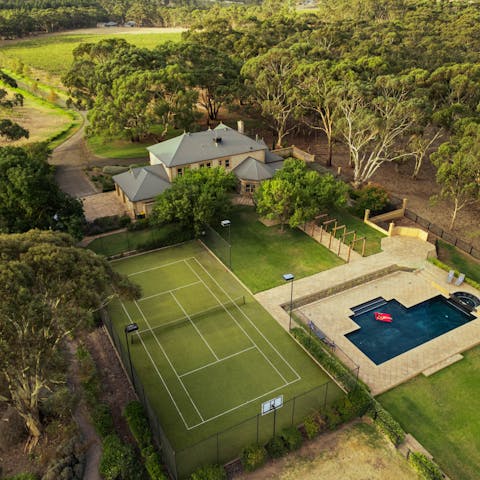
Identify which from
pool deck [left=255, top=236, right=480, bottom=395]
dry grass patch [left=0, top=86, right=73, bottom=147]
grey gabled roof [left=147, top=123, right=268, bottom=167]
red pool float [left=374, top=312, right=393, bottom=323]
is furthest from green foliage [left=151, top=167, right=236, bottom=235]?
dry grass patch [left=0, top=86, right=73, bottom=147]

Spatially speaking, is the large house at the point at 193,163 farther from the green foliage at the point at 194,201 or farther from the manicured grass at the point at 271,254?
the manicured grass at the point at 271,254

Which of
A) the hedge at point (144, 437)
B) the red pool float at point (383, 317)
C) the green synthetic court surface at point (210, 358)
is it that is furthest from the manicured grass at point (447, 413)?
the hedge at point (144, 437)

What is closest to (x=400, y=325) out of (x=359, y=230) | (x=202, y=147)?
(x=359, y=230)

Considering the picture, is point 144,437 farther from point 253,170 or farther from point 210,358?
point 253,170

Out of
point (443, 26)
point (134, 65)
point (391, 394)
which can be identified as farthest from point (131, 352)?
point (443, 26)

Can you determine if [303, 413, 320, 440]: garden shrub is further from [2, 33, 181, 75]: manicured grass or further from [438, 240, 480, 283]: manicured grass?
[2, 33, 181, 75]: manicured grass

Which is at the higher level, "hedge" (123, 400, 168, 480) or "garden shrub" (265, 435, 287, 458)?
"hedge" (123, 400, 168, 480)
